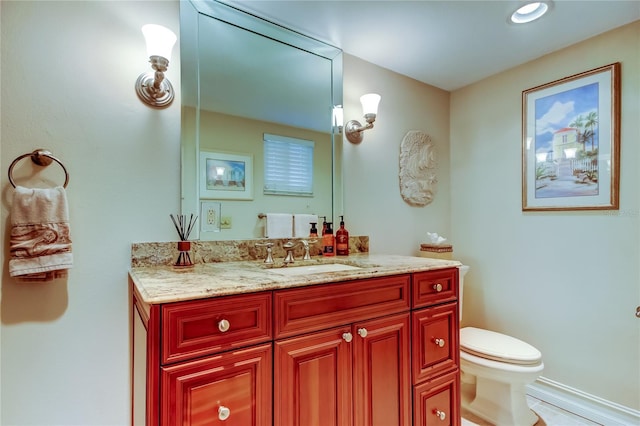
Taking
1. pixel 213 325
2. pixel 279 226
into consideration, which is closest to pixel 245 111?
pixel 279 226

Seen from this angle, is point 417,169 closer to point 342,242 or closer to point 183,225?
point 342,242

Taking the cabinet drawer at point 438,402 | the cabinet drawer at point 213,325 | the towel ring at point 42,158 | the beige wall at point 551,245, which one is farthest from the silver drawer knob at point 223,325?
the beige wall at point 551,245

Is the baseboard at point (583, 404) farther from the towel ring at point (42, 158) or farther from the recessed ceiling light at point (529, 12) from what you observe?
the towel ring at point (42, 158)

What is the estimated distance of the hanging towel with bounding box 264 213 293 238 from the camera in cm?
173

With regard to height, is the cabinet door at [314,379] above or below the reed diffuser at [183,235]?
below

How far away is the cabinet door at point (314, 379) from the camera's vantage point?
1061mm

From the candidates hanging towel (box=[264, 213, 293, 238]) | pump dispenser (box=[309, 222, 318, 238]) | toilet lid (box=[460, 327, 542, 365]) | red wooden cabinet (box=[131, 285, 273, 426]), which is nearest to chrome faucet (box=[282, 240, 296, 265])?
hanging towel (box=[264, 213, 293, 238])

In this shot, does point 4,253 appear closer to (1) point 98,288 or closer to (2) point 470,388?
(1) point 98,288

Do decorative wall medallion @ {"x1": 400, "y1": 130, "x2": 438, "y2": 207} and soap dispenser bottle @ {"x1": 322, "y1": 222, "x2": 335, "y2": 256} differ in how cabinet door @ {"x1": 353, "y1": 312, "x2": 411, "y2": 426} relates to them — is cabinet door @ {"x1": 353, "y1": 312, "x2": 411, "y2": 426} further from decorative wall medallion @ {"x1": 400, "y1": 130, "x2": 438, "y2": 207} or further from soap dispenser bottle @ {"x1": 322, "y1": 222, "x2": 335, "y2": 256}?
decorative wall medallion @ {"x1": 400, "y1": 130, "x2": 438, "y2": 207}

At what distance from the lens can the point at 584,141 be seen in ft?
6.17

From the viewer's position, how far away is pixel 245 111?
168cm

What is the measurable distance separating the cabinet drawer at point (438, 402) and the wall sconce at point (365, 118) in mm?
1435

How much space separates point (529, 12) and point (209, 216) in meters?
1.95

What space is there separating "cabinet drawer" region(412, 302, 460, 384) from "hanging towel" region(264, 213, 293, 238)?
2.61 feet
